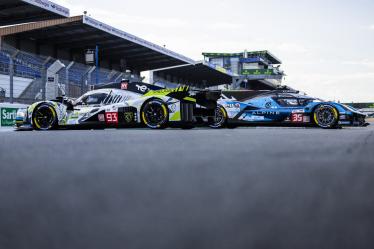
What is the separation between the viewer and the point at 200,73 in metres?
39.7

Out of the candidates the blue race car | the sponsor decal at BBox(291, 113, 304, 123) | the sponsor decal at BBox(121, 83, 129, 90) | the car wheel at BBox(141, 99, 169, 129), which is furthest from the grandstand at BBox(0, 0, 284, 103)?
the sponsor decal at BBox(291, 113, 304, 123)

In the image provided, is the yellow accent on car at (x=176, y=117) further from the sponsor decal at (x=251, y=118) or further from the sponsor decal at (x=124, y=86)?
the sponsor decal at (x=251, y=118)

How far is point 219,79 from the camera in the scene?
45.0 meters

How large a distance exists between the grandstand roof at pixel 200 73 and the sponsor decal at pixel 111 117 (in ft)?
83.3

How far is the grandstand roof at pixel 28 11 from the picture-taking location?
17.0 metres

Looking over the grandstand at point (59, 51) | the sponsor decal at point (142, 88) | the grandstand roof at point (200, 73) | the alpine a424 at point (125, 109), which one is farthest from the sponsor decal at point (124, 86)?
the grandstand roof at point (200, 73)

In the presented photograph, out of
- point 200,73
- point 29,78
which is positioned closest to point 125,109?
point 29,78

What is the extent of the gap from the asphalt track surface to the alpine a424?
21.6ft

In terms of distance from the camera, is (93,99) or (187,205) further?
(93,99)

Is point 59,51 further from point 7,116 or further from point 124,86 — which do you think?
point 124,86

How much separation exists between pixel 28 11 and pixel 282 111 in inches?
496

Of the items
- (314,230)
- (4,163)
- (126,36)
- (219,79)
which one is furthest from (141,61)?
(314,230)

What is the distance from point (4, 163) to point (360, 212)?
8.60 feet

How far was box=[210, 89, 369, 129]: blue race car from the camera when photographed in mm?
11156
